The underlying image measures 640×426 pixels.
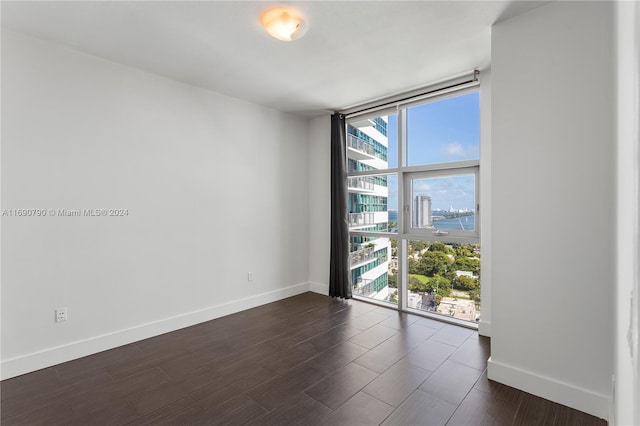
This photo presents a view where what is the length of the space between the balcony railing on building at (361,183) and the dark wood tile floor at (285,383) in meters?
1.94

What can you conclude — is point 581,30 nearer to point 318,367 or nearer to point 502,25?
point 502,25

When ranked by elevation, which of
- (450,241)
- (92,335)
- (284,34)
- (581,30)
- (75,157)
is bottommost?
(92,335)

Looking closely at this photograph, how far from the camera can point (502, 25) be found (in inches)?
89.6

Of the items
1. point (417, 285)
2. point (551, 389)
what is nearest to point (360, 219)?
point (417, 285)

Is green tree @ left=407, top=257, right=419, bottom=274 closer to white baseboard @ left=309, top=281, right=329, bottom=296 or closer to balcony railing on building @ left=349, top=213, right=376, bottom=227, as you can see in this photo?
balcony railing on building @ left=349, top=213, right=376, bottom=227

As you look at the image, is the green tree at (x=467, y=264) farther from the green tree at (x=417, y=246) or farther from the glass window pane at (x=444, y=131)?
the glass window pane at (x=444, y=131)

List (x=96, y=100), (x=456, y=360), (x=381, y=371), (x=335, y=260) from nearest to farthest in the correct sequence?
(x=381, y=371) → (x=456, y=360) → (x=96, y=100) → (x=335, y=260)

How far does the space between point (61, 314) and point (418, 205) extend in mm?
3761

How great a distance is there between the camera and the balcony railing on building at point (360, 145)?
4336mm

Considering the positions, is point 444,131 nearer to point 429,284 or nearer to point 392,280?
point 429,284

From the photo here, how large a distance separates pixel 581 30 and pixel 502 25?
0.50 m

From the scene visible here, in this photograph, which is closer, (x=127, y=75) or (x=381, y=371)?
(x=381, y=371)

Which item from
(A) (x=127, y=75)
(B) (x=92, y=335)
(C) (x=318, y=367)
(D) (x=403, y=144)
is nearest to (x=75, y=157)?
(A) (x=127, y=75)

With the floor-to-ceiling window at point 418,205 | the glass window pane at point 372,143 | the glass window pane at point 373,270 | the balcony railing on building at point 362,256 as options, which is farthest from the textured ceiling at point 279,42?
the balcony railing on building at point 362,256
